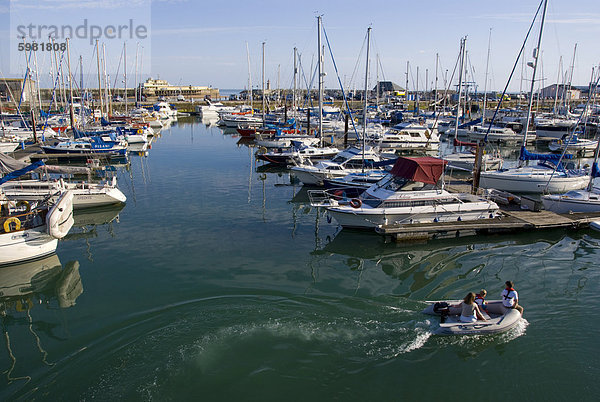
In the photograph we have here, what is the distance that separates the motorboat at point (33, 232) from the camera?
1708 centimetres

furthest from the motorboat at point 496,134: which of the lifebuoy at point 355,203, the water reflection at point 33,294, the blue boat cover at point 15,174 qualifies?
the water reflection at point 33,294

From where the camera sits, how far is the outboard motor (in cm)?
1253

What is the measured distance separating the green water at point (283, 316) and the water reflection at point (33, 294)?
0.07 meters

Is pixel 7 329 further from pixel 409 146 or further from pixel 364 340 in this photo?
pixel 409 146

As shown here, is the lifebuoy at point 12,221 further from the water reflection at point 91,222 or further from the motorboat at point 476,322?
the motorboat at point 476,322

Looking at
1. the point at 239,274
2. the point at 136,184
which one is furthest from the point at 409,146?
the point at 239,274

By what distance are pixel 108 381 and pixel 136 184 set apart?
24.1m

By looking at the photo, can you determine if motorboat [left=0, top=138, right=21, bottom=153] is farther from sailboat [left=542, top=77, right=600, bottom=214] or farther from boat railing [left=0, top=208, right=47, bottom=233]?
sailboat [left=542, top=77, right=600, bottom=214]

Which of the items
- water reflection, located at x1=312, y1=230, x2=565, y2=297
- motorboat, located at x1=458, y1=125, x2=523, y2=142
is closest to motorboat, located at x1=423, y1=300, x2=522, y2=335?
water reflection, located at x1=312, y1=230, x2=565, y2=297

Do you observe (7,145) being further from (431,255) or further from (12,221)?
(431,255)

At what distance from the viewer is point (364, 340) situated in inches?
465

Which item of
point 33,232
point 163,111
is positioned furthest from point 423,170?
point 163,111

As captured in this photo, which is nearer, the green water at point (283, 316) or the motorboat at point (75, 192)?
the green water at point (283, 316)

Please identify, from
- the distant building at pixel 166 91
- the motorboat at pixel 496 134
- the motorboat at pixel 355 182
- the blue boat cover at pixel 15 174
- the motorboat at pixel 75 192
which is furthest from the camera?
the distant building at pixel 166 91
